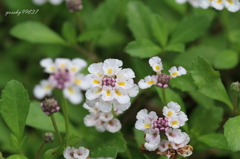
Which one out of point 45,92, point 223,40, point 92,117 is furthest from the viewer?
point 223,40

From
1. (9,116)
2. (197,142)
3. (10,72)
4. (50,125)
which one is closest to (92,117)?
(50,125)

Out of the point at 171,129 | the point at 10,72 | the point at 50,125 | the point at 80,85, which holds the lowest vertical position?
the point at 10,72

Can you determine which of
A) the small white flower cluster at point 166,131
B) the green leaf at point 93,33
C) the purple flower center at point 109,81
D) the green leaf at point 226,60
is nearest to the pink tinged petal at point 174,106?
the small white flower cluster at point 166,131

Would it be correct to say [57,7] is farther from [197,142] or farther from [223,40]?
[197,142]

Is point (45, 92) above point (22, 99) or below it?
above

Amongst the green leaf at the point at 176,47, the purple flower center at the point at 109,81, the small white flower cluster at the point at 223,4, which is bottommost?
the green leaf at the point at 176,47

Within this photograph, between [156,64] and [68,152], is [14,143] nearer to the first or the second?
[68,152]

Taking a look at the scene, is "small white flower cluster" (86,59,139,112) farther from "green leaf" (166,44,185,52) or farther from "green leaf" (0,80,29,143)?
"green leaf" (166,44,185,52)

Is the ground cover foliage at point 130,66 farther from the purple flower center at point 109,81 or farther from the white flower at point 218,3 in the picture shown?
the white flower at point 218,3
